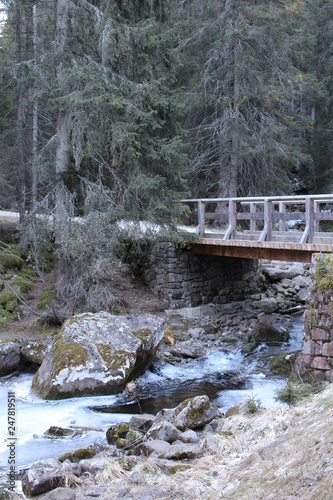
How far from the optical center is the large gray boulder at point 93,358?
8.85 m

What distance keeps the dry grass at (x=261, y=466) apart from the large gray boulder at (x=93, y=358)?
3.27 meters

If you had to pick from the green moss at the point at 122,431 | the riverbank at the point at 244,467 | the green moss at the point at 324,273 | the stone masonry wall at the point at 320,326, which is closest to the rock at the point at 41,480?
the riverbank at the point at 244,467

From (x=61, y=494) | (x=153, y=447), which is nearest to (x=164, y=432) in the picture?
(x=153, y=447)

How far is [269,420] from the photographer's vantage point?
572cm

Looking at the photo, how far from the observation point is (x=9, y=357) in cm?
1004

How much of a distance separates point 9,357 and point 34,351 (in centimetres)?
50

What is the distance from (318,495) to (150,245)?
12.2m

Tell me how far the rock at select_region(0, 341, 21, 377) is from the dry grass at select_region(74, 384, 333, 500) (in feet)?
17.1

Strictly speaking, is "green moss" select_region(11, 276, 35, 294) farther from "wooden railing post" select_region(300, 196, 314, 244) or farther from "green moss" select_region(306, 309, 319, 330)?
"green moss" select_region(306, 309, 319, 330)

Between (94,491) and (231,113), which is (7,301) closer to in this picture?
(94,491)

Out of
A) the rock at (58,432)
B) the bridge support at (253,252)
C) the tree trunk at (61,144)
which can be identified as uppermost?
the tree trunk at (61,144)

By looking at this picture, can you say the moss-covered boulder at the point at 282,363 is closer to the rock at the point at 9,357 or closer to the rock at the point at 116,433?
the rock at the point at 116,433

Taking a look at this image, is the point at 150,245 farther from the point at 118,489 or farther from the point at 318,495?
the point at 318,495

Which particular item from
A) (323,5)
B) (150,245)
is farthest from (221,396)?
(323,5)
